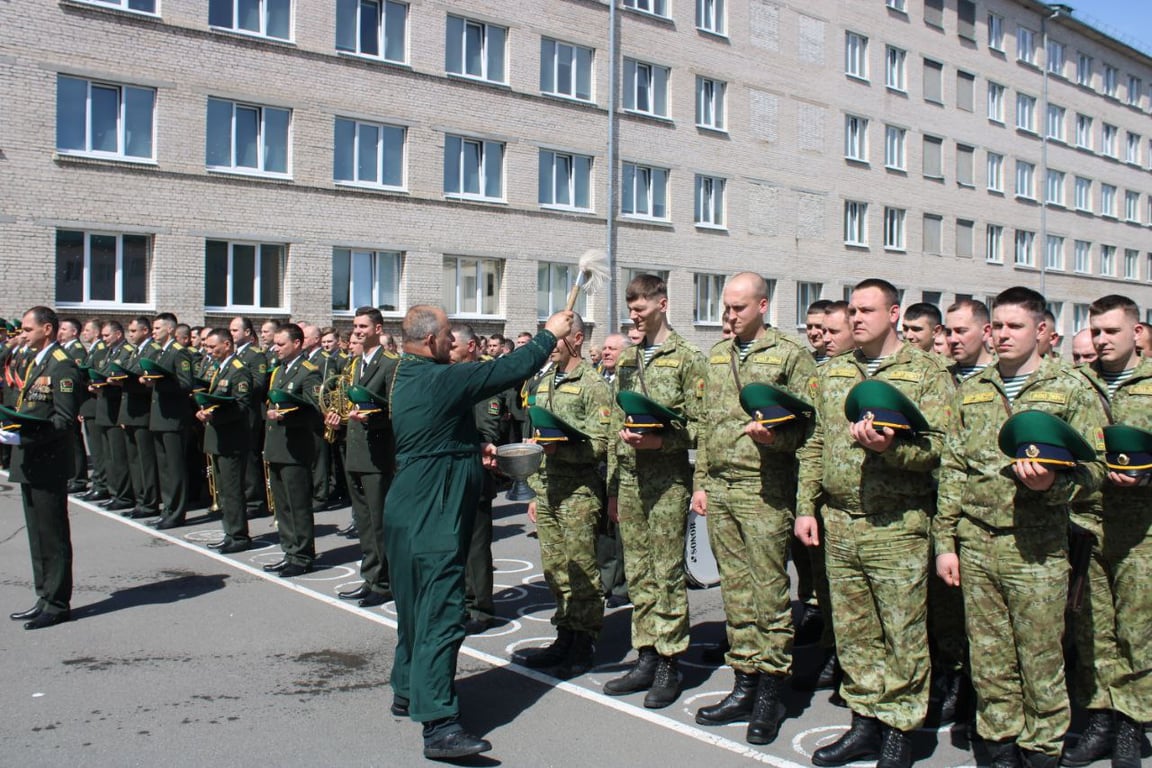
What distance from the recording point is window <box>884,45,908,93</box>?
1522 inches

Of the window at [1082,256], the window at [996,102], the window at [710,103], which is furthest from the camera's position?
the window at [1082,256]

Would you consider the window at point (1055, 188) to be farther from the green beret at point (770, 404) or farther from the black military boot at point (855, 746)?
the black military boot at point (855, 746)

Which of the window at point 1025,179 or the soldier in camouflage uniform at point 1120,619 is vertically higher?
the window at point 1025,179

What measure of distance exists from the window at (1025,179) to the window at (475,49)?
29170 millimetres

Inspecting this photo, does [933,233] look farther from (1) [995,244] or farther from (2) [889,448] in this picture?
(2) [889,448]

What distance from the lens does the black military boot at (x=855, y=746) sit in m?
4.77

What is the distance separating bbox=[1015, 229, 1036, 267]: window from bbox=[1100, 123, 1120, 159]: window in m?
9.61

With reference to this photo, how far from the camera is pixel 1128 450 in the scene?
457cm

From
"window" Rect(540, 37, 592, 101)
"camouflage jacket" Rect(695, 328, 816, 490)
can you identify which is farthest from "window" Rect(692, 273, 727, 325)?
"camouflage jacket" Rect(695, 328, 816, 490)

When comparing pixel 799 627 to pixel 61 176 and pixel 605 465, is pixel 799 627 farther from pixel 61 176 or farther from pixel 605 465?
pixel 61 176

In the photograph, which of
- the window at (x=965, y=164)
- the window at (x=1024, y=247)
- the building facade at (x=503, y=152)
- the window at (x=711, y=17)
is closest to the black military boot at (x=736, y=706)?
the building facade at (x=503, y=152)

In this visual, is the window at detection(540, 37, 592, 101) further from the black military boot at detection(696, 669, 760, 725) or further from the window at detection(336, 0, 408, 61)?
the black military boot at detection(696, 669, 760, 725)

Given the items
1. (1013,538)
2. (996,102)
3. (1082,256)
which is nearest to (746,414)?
(1013,538)

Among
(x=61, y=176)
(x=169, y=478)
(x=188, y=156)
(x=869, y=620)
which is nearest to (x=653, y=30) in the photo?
(x=188, y=156)
